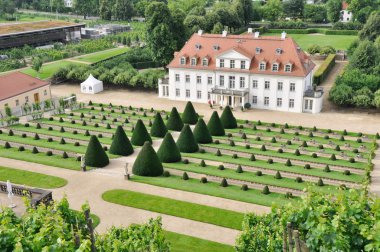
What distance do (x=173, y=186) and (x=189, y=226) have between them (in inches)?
273

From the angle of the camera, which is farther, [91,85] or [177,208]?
[91,85]

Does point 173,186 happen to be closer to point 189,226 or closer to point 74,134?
point 189,226

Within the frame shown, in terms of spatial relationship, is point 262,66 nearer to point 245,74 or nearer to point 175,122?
point 245,74

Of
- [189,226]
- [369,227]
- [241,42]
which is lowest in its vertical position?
[189,226]

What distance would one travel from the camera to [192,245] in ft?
96.3

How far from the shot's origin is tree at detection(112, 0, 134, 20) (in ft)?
516

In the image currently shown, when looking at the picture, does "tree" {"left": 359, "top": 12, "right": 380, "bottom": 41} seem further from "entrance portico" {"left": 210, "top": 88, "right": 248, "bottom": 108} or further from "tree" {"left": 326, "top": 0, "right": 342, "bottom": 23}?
"tree" {"left": 326, "top": 0, "right": 342, "bottom": 23}

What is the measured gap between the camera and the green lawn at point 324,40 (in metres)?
113

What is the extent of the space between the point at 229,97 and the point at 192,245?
3868cm

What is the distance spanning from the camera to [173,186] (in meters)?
38.5

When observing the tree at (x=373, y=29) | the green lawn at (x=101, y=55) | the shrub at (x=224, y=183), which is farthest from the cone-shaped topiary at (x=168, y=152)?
the tree at (x=373, y=29)

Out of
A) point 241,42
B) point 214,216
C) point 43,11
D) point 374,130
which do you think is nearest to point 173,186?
point 214,216

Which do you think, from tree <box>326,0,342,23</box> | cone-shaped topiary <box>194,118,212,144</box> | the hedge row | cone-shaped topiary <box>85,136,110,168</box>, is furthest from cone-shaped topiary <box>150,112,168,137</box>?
tree <box>326,0,342,23</box>

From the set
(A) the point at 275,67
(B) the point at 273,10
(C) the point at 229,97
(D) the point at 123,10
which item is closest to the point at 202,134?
(C) the point at 229,97
